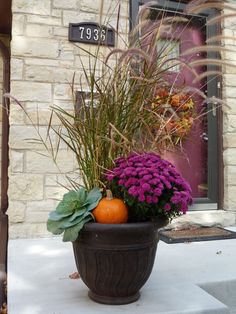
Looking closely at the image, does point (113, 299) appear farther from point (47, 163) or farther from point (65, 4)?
point (65, 4)

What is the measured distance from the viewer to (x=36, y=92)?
8.57ft

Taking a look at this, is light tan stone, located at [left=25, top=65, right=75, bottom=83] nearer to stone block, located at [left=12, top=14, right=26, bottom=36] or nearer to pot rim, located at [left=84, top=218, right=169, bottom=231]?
stone block, located at [left=12, top=14, right=26, bottom=36]

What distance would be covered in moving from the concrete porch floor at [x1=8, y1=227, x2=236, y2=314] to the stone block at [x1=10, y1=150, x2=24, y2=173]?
1.71 feet

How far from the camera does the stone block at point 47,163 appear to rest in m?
2.57

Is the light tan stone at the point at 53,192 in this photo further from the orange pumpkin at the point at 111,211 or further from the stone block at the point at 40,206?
the orange pumpkin at the point at 111,211

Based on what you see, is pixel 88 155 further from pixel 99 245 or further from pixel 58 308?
pixel 58 308

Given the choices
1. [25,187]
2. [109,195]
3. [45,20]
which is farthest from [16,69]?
[109,195]

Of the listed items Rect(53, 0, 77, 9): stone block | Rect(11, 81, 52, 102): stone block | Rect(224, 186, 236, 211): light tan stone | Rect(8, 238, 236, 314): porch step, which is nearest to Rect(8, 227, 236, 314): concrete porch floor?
Rect(8, 238, 236, 314): porch step

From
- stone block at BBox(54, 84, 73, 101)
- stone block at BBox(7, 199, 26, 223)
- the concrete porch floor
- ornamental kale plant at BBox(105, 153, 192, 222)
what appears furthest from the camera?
stone block at BBox(54, 84, 73, 101)

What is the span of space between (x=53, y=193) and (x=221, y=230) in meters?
1.38

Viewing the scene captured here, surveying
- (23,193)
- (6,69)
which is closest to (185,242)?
(23,193)

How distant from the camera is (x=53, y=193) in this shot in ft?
8.55

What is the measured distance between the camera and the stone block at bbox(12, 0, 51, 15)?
2.61 metres

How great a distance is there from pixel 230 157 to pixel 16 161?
1.78 meters
